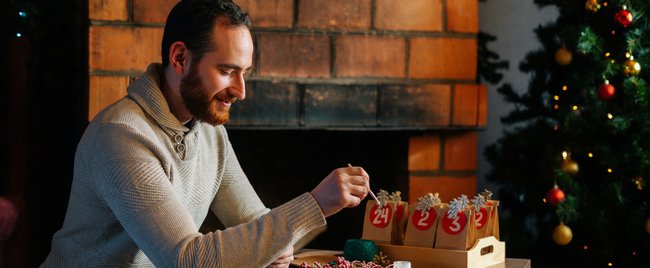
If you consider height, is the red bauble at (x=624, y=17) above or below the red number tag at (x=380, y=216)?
above

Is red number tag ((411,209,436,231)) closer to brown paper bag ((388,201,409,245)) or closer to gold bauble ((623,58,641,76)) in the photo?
brown paper bag ((388,201,409,245))

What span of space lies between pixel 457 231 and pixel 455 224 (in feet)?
0.05

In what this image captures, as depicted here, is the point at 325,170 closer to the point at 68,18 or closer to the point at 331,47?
the point at 331,47

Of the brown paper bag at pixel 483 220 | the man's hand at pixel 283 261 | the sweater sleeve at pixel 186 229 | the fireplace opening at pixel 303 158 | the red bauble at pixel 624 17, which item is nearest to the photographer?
the sweater sleeve at pixel 186 229

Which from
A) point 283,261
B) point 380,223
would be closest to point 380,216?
point 380,223

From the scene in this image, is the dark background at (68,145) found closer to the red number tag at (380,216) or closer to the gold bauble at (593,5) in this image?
the gold bauble at (593,5)

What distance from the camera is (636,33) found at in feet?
7.90

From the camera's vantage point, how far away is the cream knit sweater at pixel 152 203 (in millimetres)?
1298

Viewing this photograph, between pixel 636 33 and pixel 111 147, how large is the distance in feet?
5.49

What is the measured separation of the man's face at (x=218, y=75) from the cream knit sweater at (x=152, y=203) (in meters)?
0.06

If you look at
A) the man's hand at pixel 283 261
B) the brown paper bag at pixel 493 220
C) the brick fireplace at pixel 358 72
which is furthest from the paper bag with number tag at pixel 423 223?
the brick fireplace at pixel 358 72

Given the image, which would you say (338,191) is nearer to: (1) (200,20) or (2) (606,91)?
(1) (200,20)

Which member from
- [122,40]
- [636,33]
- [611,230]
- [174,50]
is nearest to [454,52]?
[636,33]

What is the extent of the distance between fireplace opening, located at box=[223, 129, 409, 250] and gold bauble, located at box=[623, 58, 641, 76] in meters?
0.75
